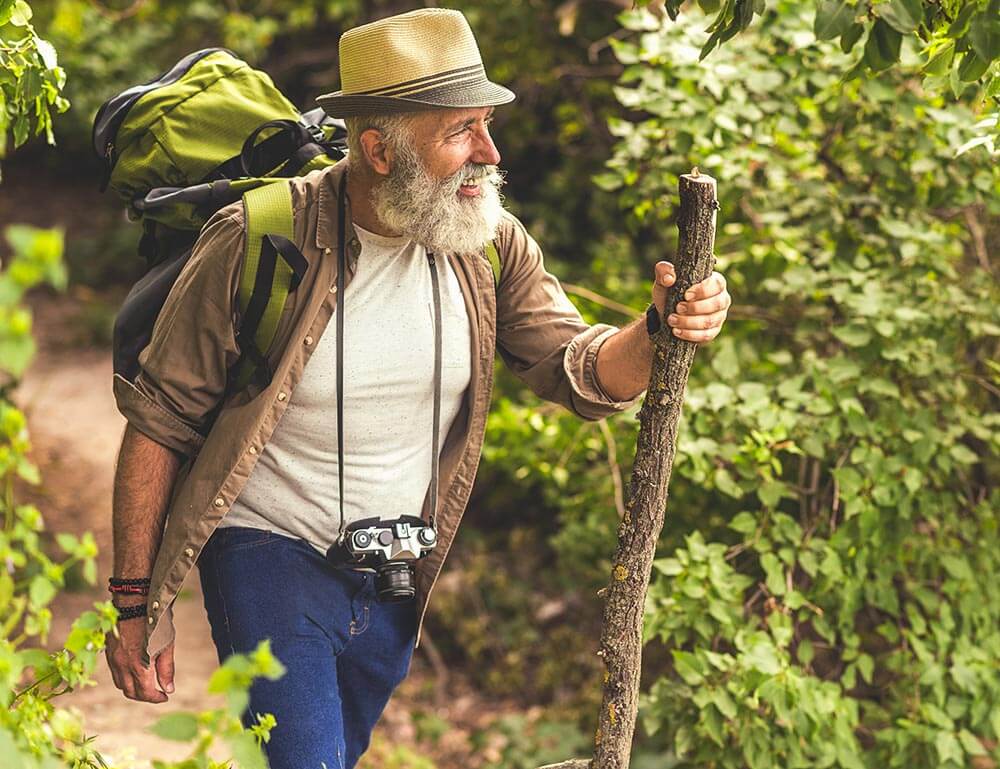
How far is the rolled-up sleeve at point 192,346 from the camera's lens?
2.52 metres

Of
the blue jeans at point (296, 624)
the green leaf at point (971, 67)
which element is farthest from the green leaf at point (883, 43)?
the blue jeans at point (296, 624)

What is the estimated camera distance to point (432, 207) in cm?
258

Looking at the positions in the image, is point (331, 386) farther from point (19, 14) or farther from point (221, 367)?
point (19, 14)

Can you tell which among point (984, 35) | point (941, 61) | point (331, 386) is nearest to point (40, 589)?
point (331, 386)

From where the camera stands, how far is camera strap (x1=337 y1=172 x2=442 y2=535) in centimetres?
265

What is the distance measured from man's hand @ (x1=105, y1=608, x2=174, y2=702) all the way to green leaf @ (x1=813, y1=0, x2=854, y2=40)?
1.87m

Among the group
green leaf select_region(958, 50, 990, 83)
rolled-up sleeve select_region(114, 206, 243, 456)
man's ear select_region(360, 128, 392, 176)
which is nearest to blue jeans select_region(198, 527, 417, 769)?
rolled-up sleeve select_region(114, 206, 243, 456)

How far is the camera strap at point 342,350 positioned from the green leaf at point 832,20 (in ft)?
3.44

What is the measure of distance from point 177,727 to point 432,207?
1401 millimetres

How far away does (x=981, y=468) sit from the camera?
13.4 ft

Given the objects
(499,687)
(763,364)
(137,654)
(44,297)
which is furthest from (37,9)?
(137,654)

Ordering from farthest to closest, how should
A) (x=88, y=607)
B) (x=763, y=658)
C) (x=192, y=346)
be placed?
(x=88, y=607), (x=763, y=658), (x=192, y=346)

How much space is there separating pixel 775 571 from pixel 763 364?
35.5 inches

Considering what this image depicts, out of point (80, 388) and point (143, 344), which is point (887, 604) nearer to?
point (143, 344)
